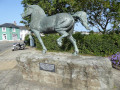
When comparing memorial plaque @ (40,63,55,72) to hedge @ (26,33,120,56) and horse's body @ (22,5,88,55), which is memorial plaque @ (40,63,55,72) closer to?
horse's body @ (22,5,88,55)

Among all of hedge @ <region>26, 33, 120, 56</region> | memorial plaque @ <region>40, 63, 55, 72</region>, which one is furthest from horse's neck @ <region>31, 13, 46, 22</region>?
hedge @ <region>26, 33, 120, 56</region>

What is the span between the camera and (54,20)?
330cm

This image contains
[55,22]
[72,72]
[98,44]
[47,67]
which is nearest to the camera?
[72,72]

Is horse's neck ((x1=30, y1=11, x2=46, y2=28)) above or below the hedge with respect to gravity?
above

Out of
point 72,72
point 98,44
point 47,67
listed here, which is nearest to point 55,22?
point 47,67

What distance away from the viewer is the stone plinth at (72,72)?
252 centimetres

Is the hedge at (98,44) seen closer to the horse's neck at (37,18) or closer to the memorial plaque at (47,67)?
the horse's neck at (37,18)

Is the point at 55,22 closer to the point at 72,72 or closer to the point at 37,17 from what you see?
the point at 37,17

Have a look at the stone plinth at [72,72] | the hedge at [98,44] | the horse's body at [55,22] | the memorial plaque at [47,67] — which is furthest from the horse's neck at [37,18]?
the hedge at [98,44]

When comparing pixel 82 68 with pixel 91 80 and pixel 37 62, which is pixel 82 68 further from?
pixel 37 62

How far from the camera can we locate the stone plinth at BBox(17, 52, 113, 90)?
252cm

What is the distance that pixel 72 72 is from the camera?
2770 millimetres

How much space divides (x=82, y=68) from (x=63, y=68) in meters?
0.57

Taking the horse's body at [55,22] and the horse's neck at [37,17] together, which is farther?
the horse's neck at [37,17]
